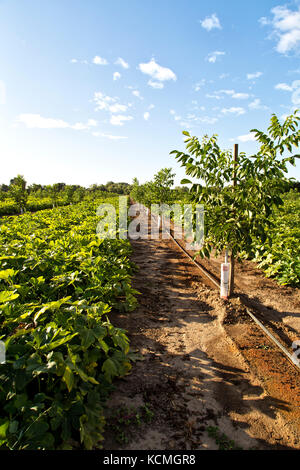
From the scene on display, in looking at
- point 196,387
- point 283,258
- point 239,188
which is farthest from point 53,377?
point 283,258

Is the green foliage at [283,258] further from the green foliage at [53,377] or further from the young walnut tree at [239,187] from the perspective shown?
the green foliage at [53,377]

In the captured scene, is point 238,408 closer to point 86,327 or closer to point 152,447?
point 152,447

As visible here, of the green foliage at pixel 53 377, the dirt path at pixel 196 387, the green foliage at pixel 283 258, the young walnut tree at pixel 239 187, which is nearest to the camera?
the green foliage at pixel 53 377

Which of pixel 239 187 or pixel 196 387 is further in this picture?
pixel 239 187

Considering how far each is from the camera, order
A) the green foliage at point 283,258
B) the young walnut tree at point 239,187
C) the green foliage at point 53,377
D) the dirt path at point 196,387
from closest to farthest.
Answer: the green foliage at point 53,377 → the dirt path at point 196,387 → the young walnut tree at point 239,187 → the green foliage at point 283,258

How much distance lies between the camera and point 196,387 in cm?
338

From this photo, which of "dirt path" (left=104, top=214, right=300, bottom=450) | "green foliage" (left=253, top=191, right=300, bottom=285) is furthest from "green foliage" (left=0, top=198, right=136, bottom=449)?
"green foliage" (left=253, top=191, right=300, bottom=285)

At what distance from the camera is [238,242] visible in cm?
543

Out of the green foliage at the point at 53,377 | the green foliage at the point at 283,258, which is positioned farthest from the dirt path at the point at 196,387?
the green foliage at the point at 283,258

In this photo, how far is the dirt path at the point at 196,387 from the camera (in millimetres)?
2633

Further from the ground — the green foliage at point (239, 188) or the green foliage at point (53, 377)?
the green foliage at point (239, 188)

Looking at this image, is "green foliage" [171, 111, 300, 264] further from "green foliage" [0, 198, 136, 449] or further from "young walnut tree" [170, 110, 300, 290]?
"green foliage" [0, 198, 136, 449]

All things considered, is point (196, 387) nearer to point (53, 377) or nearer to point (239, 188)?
point (53, 377)

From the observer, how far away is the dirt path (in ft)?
8.64
